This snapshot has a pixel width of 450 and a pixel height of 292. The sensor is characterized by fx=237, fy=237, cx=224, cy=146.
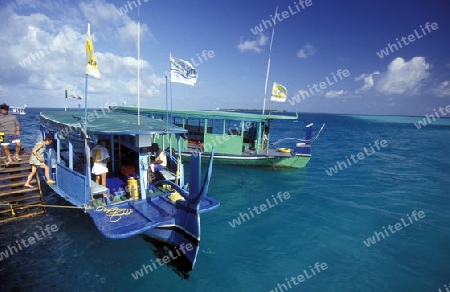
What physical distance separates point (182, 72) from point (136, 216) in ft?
15.8

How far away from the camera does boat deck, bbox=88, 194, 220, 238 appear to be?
19.1ft

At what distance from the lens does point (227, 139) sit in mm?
16656

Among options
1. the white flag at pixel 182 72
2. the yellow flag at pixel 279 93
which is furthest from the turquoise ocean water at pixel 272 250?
the yellow flag at pixel 279 93

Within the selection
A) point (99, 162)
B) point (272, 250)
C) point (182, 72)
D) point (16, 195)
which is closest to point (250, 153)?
point (272, 250)

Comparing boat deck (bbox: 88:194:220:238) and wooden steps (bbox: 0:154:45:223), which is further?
wooden steps (bbox: 0:154:45:223)

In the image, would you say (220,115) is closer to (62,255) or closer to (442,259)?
(62,255)

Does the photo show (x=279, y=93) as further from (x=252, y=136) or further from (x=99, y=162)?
(x=99, y=162)

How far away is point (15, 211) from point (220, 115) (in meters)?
11.6

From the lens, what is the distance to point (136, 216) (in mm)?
6551

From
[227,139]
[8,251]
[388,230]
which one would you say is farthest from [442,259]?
[8,251]

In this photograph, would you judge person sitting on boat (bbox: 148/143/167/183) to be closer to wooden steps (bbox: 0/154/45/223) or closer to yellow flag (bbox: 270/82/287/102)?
wooden steps (bbox: 0/154/45/223)

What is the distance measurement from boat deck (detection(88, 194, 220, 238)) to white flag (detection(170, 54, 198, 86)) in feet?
13.1

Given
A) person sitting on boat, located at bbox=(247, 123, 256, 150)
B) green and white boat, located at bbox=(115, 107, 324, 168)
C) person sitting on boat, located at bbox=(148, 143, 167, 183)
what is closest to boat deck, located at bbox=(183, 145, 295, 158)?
green and white boat, located at bbox=(115, 107, 324, 168)

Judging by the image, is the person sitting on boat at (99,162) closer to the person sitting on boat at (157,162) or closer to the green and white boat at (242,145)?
the person sitting on boat at (157,162)
